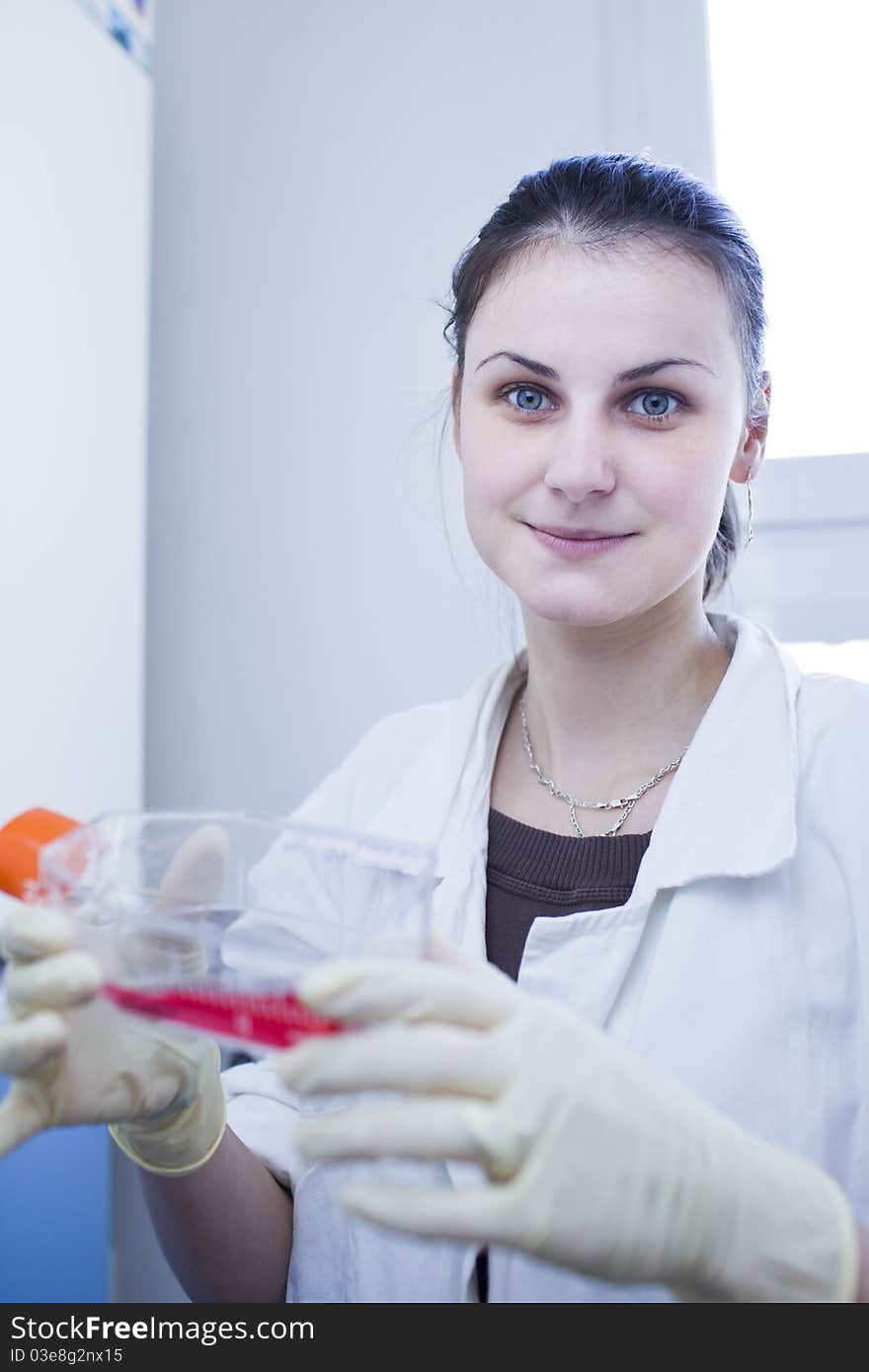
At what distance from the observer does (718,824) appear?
87 centimetres

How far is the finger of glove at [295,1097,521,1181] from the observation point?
0.52m

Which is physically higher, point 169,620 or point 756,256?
point 756,256

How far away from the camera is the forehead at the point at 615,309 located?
88 cm

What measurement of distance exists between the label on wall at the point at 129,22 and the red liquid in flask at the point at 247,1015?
143 cm

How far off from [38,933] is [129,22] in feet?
4.79

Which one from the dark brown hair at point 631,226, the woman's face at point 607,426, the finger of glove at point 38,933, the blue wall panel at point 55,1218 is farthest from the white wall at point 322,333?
the finger of glove at point 38,933

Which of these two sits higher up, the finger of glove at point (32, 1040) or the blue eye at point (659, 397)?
the blue eye at point (659, 397)

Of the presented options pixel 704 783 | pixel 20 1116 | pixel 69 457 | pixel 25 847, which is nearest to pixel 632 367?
pixel 704 783

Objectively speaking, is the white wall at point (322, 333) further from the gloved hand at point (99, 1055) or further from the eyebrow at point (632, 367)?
the gloved hand at point (99, 1055)

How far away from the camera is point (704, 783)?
91 centimetres

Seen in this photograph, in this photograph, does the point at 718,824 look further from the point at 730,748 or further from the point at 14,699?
the point at 14,699

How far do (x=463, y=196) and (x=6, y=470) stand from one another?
2.47ft

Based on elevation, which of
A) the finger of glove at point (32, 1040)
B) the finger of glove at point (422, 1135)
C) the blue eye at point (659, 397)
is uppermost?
the blue eye at point (659, 397)
